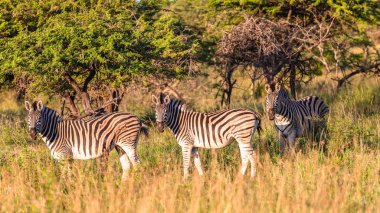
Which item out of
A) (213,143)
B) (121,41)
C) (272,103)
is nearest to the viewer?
(213,143)

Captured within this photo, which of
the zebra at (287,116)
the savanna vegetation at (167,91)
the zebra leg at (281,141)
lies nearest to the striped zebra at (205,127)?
the savanna vegetation at (167,91)

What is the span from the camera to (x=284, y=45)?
1684 centimetres

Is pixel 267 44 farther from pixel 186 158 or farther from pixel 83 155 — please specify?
pixel 83 155

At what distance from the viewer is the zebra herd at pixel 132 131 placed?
9.93m

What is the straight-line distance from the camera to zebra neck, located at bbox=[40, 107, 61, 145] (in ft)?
32.6

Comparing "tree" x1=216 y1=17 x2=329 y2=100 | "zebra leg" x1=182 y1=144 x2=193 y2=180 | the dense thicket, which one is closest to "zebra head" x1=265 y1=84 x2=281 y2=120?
"zebra leg" x1=182 y1=144 x2=193 y2=180

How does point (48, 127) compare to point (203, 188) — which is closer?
point (203, 188)

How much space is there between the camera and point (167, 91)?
19.5m

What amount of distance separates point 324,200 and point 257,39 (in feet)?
32.3

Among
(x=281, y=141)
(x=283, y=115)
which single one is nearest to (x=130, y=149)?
(x=281, y=141)

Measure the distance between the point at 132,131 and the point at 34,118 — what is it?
155 centimetres

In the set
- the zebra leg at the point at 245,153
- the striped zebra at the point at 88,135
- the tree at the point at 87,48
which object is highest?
the tree at the point at 87,48

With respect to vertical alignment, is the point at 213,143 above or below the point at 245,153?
above

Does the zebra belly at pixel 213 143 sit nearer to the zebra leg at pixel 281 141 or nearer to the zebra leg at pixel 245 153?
the zebra leg at pixel 245 153
